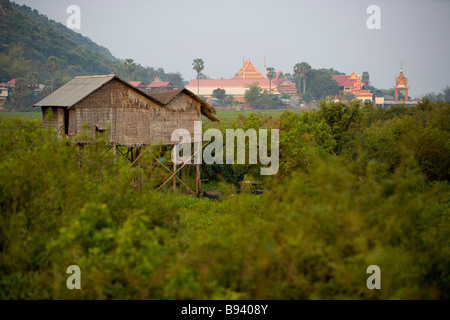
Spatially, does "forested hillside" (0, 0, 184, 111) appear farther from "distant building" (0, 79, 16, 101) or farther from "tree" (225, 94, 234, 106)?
"tree" (225, 94, 234, 106)

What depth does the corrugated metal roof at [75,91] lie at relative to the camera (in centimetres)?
1302

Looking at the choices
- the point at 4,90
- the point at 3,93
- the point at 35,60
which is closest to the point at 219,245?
the point at 3,93

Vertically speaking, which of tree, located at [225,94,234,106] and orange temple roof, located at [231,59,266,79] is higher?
orange temple roof, located at [231,59,266,79]

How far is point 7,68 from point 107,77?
51209mm

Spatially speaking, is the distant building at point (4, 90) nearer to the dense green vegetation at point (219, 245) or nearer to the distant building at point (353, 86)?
the distant building at point (353, 86)

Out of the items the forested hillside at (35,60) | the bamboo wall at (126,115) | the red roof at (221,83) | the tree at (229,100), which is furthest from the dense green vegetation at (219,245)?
the red roof at (221,83)

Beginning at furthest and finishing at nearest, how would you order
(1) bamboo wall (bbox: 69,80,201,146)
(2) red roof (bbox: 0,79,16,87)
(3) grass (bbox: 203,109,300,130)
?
(2) red roof (bbox: 0,79,16,87) < (3) grass (bbox: 203,109,300,130) < (1) bamboo wall (bbox: 69,80,201,146)

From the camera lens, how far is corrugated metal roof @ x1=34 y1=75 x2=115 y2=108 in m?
13.0

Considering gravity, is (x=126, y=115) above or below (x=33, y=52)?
below

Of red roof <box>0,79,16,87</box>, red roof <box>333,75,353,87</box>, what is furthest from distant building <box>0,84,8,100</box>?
red roof <box>333,75,353,87</box>

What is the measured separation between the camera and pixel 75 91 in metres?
13.8

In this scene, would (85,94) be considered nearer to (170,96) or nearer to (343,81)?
(170,96)

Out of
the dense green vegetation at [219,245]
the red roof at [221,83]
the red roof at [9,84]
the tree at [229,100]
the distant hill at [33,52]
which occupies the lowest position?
the dense green vegetation at [219,245]
